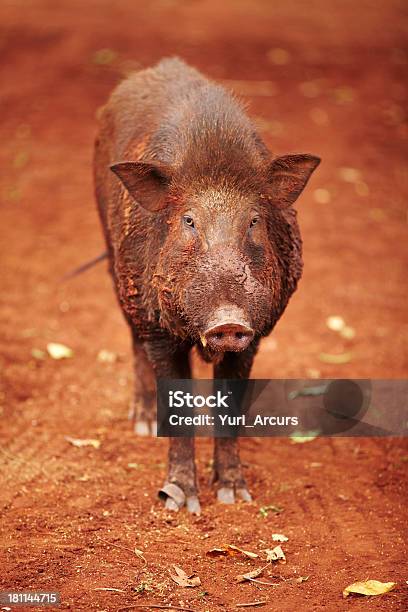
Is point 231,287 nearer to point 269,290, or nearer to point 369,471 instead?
point 269,290

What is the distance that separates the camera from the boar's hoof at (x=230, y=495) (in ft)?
18.1

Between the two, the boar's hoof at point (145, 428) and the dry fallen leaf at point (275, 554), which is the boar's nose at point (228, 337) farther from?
the boar's hoof at point (145, 428)

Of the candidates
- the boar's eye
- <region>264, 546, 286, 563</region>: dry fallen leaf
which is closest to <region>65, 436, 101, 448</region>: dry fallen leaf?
<region>264, 546, 286, 563</region>: dry fallen leaf

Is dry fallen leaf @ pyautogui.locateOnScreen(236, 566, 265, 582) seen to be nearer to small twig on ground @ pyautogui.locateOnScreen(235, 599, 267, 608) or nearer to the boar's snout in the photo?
small twig on ground @ pyautogui.locateOnScreen(235, 599, 267, 608)

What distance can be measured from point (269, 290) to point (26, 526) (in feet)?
5.78

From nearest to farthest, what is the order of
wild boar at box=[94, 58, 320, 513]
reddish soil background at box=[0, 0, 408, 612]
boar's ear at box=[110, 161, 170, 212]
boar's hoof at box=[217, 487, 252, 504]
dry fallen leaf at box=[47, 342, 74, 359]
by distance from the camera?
1. wild boar at box=[94, 58, 320, 513]
2. reddish soil background at box=[0, 0, 408, 612]
3. boar's ear at box=[110, 161, 170, 212]
4. boar's hoof at box=[217, 487, 252, 504]
5. dry fallen leaf at box=[47, 342, 74, 359]

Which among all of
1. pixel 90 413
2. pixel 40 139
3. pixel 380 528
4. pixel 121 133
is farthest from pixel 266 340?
pixel 40 139

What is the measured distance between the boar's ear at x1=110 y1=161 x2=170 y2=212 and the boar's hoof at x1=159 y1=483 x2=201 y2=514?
62.2 inches

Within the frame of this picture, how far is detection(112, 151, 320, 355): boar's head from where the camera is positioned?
4.50 meters

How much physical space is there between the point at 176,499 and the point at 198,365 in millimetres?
2442

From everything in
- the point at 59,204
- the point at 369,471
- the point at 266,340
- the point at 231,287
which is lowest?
the point at 369,471

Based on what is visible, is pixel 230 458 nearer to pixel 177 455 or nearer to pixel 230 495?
pixel 230 495

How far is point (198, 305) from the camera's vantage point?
455cm

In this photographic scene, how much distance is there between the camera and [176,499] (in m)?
5.36
